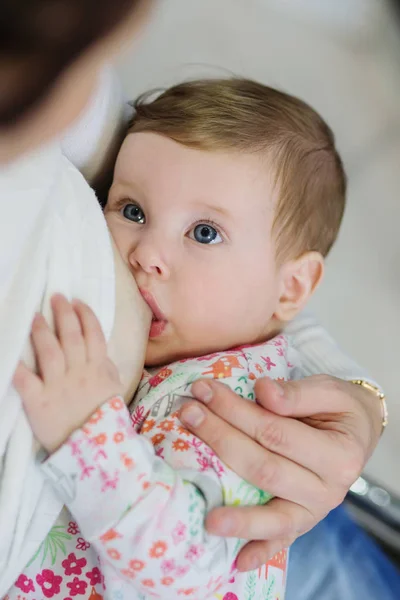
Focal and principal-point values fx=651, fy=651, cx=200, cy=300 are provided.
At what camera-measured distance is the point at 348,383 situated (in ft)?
3.04

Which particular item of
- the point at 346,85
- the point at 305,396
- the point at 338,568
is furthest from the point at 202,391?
the point at 346,85

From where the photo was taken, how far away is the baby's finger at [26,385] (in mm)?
627

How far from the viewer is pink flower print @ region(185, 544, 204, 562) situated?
0.65 m

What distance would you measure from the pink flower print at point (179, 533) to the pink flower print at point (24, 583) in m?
0.19

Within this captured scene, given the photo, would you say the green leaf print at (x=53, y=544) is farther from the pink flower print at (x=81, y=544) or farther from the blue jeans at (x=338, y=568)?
the blue jeans at (x=338, y=568)

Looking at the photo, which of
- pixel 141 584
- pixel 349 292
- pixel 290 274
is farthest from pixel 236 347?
pixel 349 292

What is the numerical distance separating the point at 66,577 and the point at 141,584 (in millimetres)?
106

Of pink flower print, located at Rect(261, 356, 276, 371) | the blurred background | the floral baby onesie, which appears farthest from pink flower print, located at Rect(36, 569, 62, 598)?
the blurred background

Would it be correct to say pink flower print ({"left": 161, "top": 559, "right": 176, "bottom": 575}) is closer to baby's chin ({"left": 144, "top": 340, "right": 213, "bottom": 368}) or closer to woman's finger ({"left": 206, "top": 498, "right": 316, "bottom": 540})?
woman's finger ({"left": 206, "top": 498, "right": 316, "bottom": 540})

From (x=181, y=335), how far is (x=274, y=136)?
1.05 ft

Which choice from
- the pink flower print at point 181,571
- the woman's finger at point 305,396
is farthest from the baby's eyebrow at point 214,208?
the pink flower print at point 181,571

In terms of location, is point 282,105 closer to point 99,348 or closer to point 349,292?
point 99,348

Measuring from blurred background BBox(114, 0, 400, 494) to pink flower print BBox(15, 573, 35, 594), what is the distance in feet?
2.94

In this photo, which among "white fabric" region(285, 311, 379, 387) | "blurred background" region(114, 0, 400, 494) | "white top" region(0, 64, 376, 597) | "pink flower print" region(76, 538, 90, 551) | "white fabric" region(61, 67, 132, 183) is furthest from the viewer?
"blurred background" region(114, 0, 400, 494)
